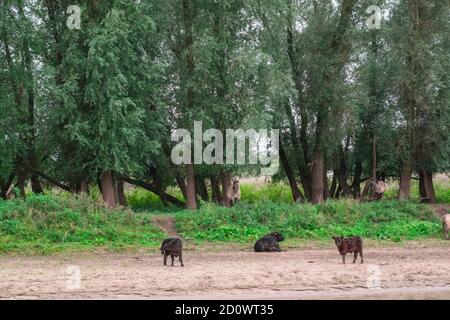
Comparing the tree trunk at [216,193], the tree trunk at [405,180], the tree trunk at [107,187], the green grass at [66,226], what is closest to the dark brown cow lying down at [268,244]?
the green grass at [66,226]

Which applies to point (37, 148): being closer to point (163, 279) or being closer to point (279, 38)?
point (279, 38)

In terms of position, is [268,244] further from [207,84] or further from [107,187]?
[107,187]

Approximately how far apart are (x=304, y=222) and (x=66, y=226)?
29.2 feet

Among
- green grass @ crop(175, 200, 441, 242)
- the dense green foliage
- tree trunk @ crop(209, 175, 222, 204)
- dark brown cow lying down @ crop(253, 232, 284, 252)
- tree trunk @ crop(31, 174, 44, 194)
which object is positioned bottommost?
dark brown cow lying down @ crop(253, 232, 284, 252)

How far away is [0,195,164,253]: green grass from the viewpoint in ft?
77.0

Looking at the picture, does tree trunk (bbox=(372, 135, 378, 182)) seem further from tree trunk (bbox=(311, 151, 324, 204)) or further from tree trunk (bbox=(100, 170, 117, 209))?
tree trunk (bbox=(100, 170, 117, 209))

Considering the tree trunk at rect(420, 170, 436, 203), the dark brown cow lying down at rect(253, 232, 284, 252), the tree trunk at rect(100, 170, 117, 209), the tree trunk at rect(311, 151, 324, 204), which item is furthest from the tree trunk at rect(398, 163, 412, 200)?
the tree trunk at rect(100, 170, 117, 209)

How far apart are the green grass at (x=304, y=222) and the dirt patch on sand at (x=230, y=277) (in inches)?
162

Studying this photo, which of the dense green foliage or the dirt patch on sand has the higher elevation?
the dense green foliage

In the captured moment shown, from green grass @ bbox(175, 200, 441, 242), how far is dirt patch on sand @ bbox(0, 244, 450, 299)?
4.11 m

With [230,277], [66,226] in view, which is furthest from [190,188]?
[230,277]

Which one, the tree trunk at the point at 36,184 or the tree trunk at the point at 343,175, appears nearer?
the tree trunk at the point at 36,184

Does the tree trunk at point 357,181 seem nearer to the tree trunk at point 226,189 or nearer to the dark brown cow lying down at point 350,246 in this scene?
the tree trunk at point 226,189

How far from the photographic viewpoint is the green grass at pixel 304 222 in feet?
85.5
